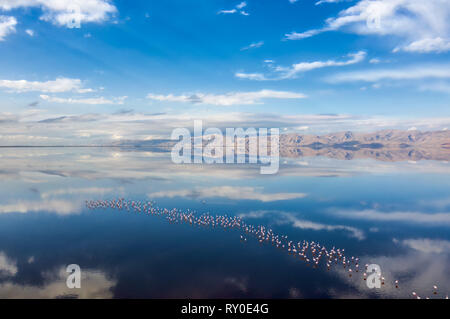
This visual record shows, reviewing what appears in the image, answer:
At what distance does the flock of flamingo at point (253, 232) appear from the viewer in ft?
201

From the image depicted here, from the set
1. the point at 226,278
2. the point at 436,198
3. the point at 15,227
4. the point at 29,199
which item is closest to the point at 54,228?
the point at 15,227

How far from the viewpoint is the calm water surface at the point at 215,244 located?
1991 inches

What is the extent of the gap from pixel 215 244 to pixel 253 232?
46.2 feet

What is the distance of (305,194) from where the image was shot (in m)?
131

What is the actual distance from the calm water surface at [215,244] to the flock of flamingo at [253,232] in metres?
2.26

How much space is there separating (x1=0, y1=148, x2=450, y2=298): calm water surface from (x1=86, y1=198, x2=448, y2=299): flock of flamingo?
89.0 inches

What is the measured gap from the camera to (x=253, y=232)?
7919cm

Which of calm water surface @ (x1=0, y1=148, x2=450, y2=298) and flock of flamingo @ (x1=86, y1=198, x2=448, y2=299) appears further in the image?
flock of flamingo @ (x1=86, y1=198, x2=448, y2=299)

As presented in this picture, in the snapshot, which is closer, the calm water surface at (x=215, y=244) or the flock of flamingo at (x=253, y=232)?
the calm water surface at (x=215, y=244)

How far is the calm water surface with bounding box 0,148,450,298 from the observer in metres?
50.6

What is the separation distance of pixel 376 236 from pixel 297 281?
39.1 meters

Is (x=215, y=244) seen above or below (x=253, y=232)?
below

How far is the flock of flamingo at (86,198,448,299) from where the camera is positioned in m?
61.4
